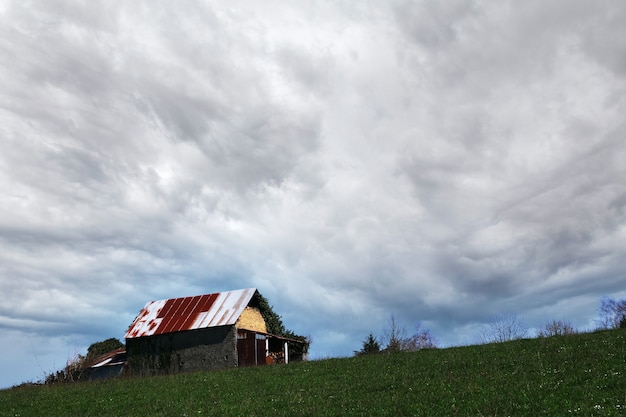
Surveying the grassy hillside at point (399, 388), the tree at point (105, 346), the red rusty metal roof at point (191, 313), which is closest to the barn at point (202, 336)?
the red rusty metal roof at point (191, 313)

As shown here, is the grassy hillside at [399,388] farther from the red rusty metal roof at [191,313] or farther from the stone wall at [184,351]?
the red rusty metal roof at [191,313]

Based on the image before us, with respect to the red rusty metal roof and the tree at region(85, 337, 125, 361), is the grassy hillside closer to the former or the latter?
the red rusty metal roof

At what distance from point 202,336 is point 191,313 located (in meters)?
3.36

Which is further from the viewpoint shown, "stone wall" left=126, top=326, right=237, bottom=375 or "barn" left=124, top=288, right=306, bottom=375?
"barn" left=124, top=288, right=306, bottom=375

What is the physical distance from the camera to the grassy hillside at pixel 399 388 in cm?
1941

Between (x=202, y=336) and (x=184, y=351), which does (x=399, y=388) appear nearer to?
(x=202, y=336)

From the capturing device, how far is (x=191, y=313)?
52.3 m

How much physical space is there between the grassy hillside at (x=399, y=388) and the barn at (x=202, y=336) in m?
10.3

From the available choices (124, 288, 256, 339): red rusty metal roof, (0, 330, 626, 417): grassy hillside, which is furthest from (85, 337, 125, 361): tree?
(0, 330, 626, 417): grassy hillside

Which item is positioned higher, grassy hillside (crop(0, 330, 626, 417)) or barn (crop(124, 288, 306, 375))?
barn (crop(124, 288, 306, 375))

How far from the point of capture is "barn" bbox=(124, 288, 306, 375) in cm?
4897

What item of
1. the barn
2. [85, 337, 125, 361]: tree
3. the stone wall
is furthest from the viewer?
[85, 337, 125, 361]: tree

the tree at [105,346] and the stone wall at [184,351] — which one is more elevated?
the tree at [105,346]

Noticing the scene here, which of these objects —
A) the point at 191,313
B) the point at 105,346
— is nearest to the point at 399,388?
the point at 191,313
